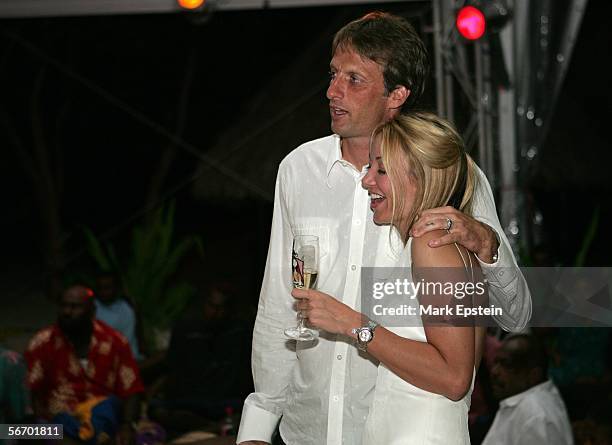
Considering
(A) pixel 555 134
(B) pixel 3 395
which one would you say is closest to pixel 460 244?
(B) pixel 3 395

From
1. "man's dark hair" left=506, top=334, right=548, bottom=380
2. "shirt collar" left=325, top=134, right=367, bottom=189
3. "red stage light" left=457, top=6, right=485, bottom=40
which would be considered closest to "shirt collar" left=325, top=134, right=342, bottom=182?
"shirt collar" left=325, top=134, right=367, bottom=189

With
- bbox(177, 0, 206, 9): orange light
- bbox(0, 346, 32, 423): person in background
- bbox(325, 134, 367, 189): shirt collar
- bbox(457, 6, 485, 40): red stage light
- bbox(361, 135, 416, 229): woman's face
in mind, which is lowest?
bbox(0, 346, 32, 423): person in background

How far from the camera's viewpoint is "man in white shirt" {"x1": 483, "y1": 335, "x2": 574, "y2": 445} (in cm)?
358

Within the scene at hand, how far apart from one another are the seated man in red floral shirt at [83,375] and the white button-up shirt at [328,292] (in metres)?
2.31

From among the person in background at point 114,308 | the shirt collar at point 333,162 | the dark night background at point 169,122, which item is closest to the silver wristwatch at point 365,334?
the shirt collar at point 333,162

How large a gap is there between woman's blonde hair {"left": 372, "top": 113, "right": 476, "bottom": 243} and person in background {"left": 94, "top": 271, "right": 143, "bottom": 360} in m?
4.01

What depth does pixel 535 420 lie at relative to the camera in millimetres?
3570

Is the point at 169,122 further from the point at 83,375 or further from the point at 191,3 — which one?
the point at 83,375

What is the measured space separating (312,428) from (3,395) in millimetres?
2434

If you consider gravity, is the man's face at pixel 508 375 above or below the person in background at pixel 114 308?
below

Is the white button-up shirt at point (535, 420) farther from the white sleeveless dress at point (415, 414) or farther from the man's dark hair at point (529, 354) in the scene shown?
the white sleeveless dress at point (415, 414)

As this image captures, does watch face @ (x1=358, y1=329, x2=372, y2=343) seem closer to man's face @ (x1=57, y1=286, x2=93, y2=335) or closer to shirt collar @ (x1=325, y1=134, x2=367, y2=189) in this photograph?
shirt collar @ (x1=325, y1=134, x2=367, y2=189)

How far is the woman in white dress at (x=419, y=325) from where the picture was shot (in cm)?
163

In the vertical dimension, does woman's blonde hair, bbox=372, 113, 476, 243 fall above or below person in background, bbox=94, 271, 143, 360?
below
